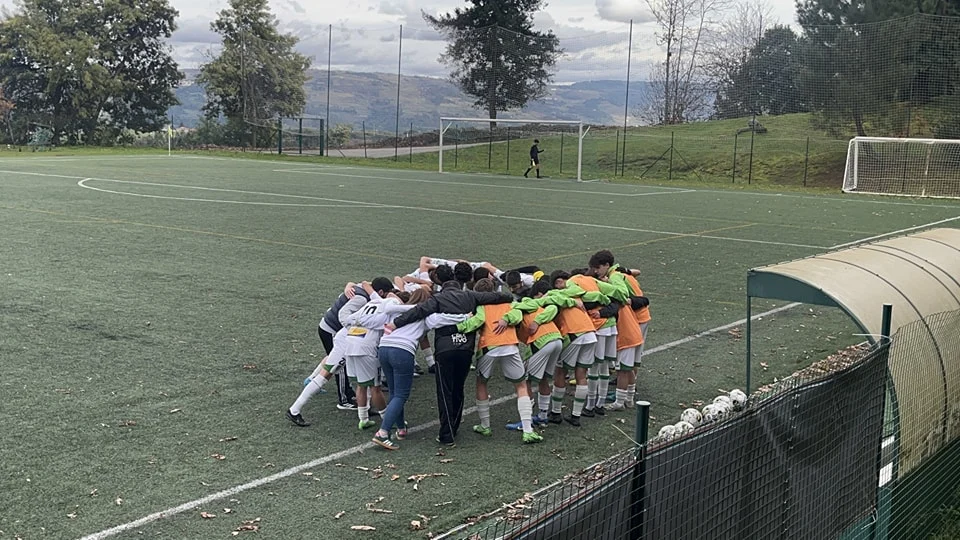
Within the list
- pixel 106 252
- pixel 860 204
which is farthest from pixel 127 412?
pixel 860 204

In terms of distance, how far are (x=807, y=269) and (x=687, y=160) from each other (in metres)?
44.5

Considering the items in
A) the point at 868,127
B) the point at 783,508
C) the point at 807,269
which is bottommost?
the point at 783,508

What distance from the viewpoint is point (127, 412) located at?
836cm

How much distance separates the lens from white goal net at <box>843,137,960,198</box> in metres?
38.2

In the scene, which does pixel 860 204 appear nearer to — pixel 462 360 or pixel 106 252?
pixel 106 252

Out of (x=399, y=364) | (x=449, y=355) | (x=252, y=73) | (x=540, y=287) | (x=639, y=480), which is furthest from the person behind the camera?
(x=252, y=73)

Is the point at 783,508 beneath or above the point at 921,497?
above

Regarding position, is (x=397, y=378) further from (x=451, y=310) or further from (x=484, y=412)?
(x=484, y=412)

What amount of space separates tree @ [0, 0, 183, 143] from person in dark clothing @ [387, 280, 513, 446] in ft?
205

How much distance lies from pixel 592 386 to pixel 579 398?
38 centimetres

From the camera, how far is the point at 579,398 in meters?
8.58

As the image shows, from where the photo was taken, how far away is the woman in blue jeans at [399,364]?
770 centimetres

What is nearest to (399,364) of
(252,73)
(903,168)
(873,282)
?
(873,282)

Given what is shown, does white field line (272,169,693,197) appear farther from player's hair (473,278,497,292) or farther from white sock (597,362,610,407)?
player's hair (473,278,497,292)
